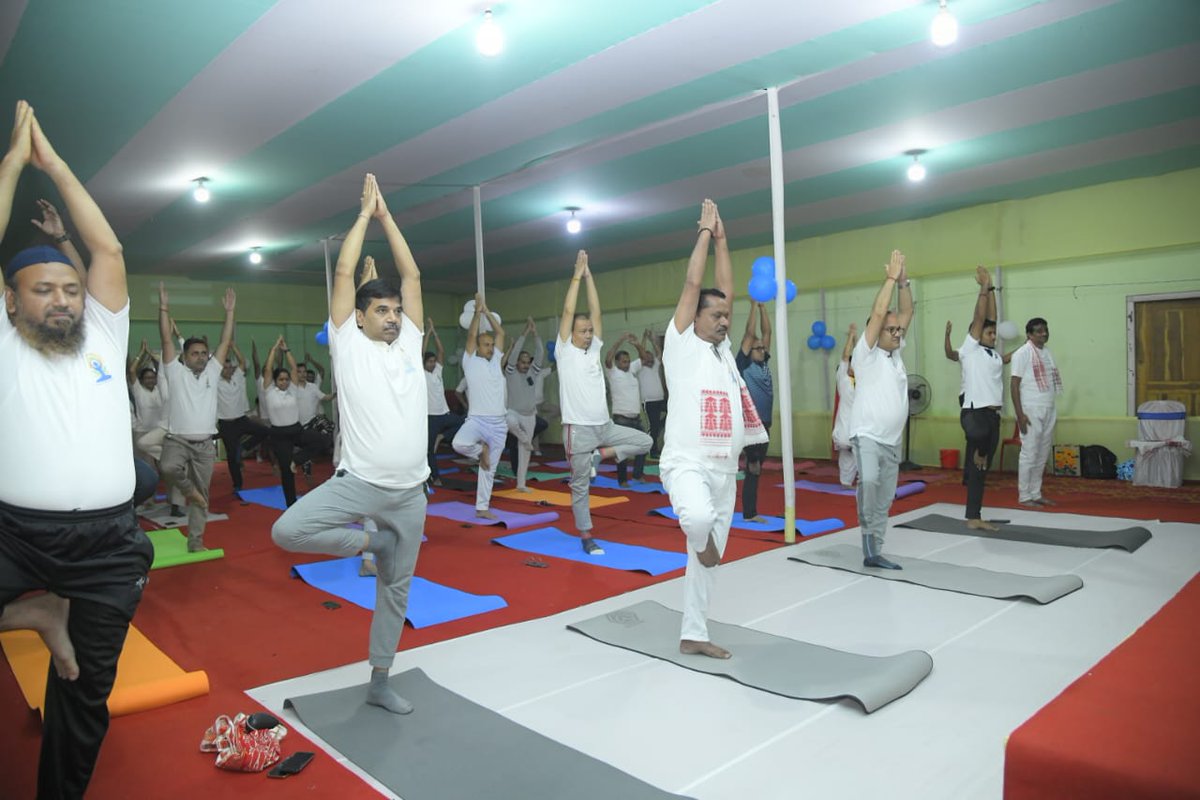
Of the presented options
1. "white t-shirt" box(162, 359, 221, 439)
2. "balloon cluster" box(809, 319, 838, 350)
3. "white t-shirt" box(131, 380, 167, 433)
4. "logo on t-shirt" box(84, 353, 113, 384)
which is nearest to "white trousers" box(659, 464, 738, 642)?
"logo on t-shirt" box(84, 353, 113, 384)

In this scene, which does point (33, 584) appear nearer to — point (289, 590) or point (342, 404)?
point (342, 404)

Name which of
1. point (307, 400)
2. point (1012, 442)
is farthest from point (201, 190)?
point (1012, 442)

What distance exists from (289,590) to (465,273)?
10.4m

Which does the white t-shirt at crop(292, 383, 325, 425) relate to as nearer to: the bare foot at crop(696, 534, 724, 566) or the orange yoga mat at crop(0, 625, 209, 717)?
the orange yoga mat at crop(0, 625, 209, 717)

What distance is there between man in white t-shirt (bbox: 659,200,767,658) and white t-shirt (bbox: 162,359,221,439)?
14.3ft

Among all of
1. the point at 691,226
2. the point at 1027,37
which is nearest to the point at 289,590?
the point at 1027,37

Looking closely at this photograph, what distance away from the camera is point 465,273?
1491 cm

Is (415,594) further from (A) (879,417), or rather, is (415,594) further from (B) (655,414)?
(B) (655,414)

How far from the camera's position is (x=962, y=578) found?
483 cm

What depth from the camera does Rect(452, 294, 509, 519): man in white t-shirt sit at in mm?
7590

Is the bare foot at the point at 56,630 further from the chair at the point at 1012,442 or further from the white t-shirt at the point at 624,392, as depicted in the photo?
the chair at the point at 1012,442

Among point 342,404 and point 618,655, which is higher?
point 342,404

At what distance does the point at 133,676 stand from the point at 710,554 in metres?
2.71

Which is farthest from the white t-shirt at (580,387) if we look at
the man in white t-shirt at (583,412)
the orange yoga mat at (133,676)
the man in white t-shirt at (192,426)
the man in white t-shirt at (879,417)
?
the orange yoga mat at (133,676)
